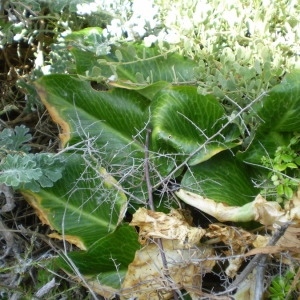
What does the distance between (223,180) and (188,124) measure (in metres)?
0.15

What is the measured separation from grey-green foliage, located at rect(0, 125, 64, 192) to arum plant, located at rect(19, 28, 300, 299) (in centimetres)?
6

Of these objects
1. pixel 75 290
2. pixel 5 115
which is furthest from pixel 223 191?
pixel 5 115

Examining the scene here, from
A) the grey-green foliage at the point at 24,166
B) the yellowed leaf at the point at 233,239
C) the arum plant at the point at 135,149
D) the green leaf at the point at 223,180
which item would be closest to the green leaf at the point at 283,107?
the arum plant at the point at 135,149

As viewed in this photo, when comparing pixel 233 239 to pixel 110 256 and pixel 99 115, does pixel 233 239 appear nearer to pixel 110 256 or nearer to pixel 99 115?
pixel 110 256

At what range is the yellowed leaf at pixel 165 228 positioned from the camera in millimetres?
1061

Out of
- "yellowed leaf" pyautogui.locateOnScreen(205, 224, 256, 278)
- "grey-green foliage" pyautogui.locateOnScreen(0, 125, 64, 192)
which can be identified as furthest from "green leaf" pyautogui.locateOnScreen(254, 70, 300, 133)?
"grey-green foliage" pyautogui.locateOnScreen(0, 125, 64, 192)

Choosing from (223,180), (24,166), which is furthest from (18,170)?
(223,180)

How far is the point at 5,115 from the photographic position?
5.11 ft

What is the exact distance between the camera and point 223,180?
1174 millimetres

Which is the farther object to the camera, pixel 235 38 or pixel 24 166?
pixel 235 38

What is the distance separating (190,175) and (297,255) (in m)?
0.29

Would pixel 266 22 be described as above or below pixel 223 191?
above

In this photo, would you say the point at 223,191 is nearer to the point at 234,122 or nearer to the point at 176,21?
the point at 234,122

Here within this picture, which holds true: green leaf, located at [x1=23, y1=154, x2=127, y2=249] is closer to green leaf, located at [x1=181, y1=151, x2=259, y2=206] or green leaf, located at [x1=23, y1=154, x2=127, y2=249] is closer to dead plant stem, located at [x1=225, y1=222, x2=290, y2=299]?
green leaf, located at [x1=181, y1=151, x2=259, y2=206]
